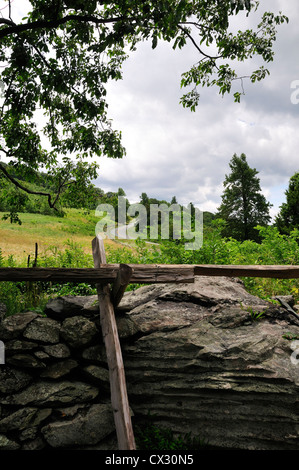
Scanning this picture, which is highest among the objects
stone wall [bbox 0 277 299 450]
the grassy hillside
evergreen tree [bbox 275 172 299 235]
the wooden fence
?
evergreen tree [bbox 275 172 299 235]

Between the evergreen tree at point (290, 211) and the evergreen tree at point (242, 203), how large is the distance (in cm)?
968

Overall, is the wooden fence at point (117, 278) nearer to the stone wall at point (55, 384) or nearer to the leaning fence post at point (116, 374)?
the leaning fence post at point (116, 374)

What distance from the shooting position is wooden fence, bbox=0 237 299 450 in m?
3.43

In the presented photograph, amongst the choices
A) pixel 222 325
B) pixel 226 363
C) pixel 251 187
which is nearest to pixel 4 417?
pixel 226 363

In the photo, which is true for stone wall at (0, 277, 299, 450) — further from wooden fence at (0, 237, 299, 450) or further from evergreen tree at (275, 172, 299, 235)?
evergreen tree at (275, 172, 299, 235)

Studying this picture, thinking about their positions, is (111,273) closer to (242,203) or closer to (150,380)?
(150,380)

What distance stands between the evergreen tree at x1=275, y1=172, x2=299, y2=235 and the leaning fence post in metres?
18.9

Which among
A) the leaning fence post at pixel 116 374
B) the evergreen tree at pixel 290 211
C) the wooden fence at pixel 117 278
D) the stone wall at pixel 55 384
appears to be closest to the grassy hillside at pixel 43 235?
the stone wall at pixel 55 384

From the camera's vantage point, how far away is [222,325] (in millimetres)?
4590

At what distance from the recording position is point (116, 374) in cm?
351

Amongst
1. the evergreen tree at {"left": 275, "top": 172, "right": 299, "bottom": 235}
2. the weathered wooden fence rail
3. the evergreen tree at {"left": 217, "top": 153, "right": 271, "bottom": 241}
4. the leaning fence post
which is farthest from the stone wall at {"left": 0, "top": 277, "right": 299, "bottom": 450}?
the evergreen tree at {"left": 217, "top": 153, "right": 271, "bottom": 241}

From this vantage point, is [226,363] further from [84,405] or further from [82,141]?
[82,141]

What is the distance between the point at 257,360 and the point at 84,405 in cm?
250

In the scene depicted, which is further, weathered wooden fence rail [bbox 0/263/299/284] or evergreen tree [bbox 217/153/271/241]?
evergreen tree [bbox 217/153/271/241]
